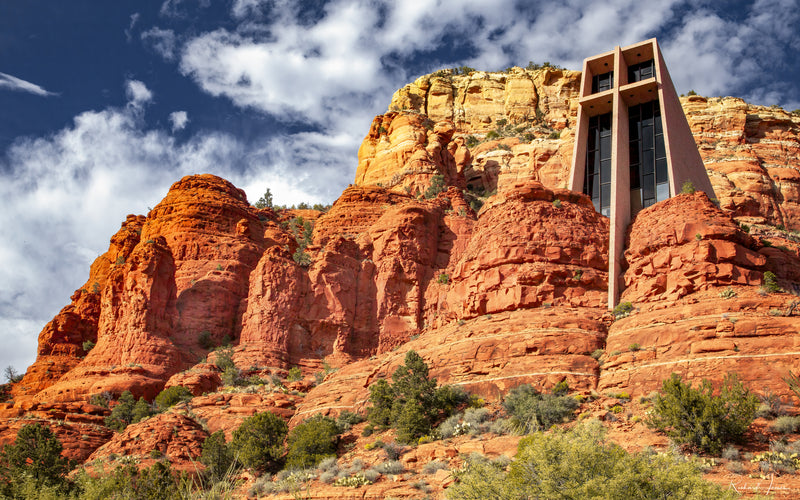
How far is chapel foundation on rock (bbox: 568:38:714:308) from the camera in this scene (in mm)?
45469

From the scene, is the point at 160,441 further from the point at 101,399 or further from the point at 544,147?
the point at 544,147

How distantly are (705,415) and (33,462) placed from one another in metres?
25.1

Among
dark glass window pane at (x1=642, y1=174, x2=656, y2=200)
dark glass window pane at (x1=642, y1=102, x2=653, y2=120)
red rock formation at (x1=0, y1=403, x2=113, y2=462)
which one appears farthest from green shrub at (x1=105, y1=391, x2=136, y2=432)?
dark glass window pane at (x1=642, y1=102, x2=653, y2=120)

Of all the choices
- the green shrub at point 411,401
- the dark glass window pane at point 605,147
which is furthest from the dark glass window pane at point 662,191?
the green shrub at point 411,401

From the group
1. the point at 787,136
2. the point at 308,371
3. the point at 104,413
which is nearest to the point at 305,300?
the point at 308,371

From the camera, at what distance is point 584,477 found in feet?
58.9

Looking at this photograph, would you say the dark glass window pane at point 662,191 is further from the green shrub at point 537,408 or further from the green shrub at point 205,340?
the green shrub at point 205,340

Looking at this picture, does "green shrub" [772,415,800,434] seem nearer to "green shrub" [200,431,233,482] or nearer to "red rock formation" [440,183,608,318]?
"red rock formation" [440,183,608,318]

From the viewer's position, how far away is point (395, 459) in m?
28.1

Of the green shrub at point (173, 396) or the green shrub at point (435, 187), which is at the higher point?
the green shrub at point (435, 187)

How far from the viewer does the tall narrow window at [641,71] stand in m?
49.0

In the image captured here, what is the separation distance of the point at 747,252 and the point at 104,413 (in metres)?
32.1

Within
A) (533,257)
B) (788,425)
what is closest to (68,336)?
(533,257)

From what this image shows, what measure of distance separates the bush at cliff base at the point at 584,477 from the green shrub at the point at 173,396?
947 inches
